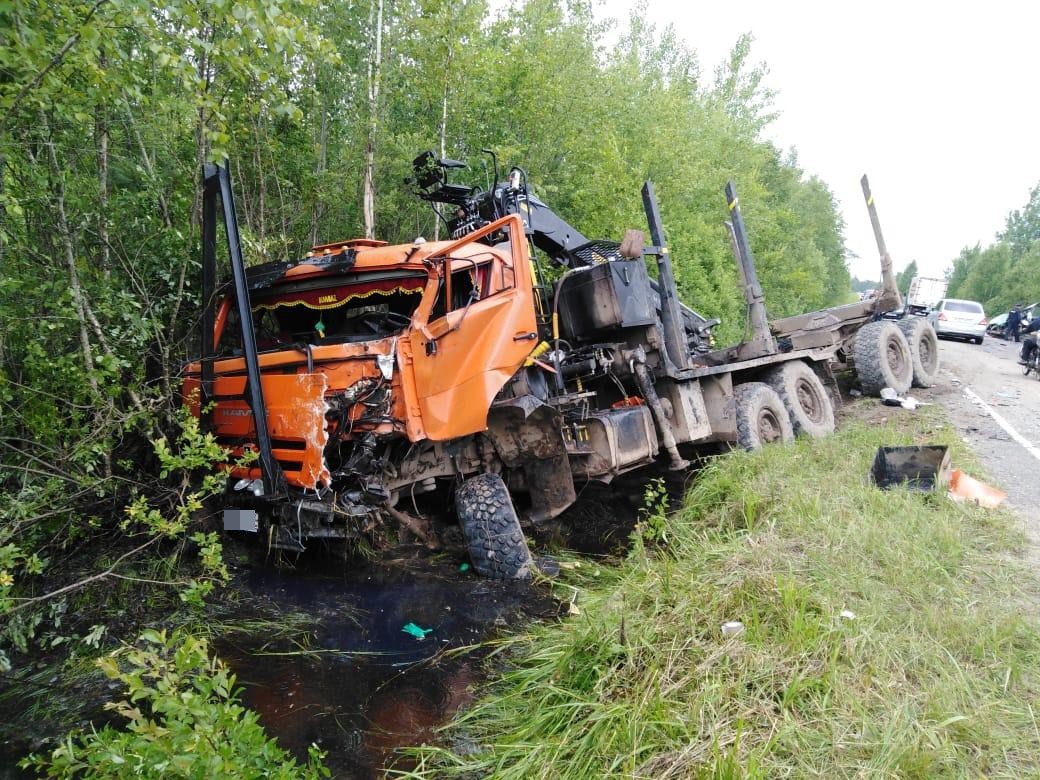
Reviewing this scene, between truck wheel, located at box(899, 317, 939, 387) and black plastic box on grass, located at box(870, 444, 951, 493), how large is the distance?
517cm

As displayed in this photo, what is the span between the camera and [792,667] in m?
2.48

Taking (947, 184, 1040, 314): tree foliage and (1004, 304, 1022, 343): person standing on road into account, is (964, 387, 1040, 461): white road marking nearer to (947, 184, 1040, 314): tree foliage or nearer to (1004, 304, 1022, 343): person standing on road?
(1004, 304, 1022, 343): person standing on road

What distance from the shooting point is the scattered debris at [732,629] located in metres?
2.74

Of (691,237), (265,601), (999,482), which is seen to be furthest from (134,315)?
(691,237)

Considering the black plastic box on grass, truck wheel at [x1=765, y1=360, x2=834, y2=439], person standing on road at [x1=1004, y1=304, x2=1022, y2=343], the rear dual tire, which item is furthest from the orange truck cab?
person standing on road at [x1=1004, y1=304, x2=1022, y2=343]

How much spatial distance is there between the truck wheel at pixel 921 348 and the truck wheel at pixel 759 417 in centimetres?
382

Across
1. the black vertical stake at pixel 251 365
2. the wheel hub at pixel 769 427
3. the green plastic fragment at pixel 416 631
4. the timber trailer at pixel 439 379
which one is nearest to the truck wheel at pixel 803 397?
the wheel hub at pixel 769 427

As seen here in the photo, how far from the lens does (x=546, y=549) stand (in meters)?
5.09

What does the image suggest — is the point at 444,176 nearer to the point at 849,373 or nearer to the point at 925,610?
the point at 925,610

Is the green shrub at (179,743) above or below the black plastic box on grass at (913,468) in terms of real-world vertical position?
above

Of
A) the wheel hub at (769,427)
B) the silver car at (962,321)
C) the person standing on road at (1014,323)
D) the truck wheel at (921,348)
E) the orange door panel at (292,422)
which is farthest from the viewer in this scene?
the person standing on road at (1014,323)

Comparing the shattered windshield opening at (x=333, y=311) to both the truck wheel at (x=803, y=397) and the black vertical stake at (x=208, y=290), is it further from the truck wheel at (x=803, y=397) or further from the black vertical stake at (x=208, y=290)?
the truck wheel at (x=803, y=397)

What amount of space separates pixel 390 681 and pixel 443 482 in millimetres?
2137

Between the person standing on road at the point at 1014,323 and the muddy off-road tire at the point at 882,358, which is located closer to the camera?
the muddy off-road tire at the point at 882,358
